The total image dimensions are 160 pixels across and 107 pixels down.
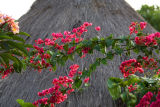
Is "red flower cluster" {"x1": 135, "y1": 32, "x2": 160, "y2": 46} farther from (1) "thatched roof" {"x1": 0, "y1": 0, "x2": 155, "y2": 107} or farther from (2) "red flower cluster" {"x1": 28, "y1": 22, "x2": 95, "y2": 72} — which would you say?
(1) "thatched roof" {"x1": 0, "y1": 0, "x2": 155, "y2": 107}

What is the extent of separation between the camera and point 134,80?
1.22 m

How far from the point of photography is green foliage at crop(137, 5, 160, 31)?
32.1 feet

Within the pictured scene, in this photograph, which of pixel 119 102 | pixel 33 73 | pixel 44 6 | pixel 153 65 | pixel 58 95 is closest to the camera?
pixel 58 95

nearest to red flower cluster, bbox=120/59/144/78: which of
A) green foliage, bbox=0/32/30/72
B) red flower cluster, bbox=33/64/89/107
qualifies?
red flower cluster, bbox=33/64/89/107

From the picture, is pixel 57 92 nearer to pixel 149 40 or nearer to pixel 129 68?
pixel 129 68

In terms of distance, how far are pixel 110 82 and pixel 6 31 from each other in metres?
0.87

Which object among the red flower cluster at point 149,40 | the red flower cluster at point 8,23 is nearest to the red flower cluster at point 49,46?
the red flower cluster at point 8,23

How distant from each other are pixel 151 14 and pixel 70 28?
792cm

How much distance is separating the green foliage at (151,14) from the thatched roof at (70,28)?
20.0 feet

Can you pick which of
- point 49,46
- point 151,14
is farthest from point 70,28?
point 151,14

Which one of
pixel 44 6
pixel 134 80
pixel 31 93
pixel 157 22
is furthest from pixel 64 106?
pixel 157 22

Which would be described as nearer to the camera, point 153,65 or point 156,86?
point 156,86

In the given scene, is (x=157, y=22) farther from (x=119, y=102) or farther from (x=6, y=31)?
(x=6, y=31)

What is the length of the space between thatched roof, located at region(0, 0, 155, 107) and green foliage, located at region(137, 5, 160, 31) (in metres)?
6.10
